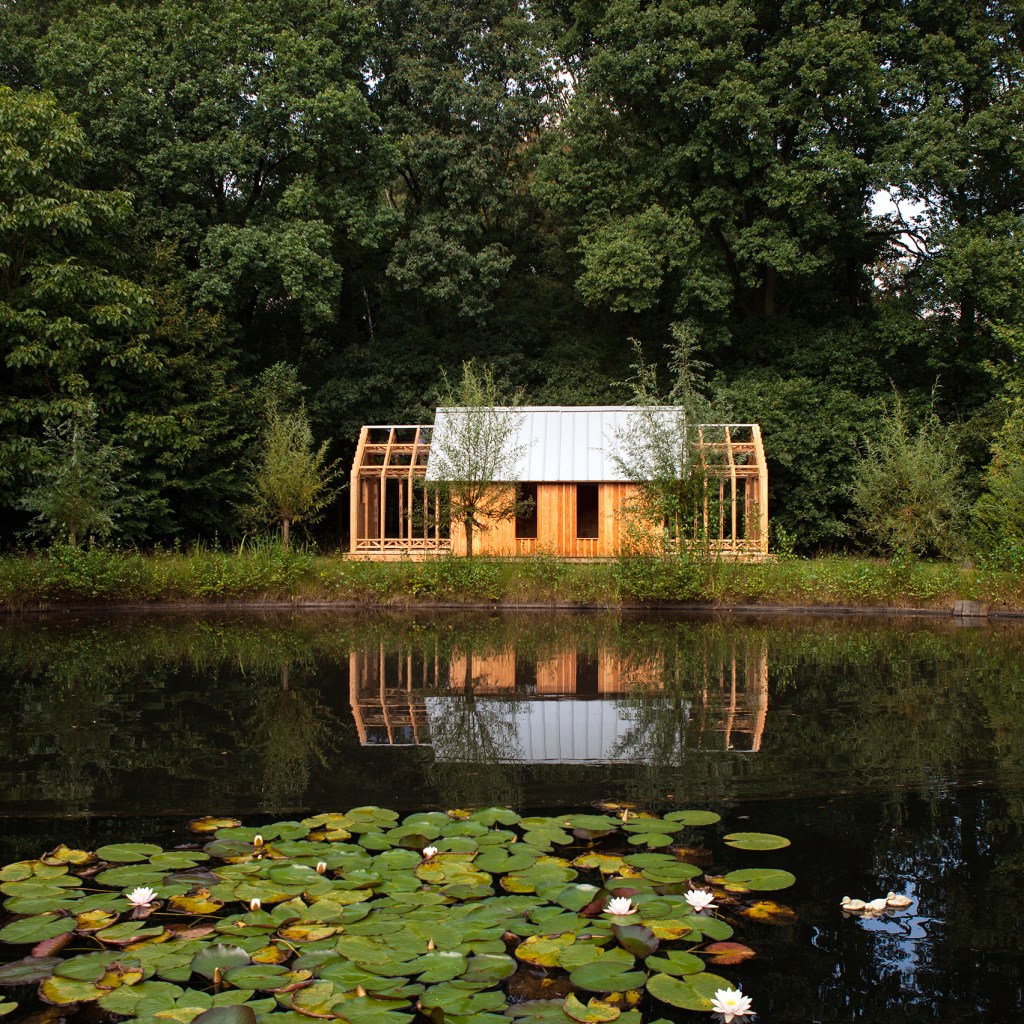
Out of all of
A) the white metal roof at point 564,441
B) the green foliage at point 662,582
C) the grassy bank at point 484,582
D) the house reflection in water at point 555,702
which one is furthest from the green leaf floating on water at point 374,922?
the white metal roof at point 564,441

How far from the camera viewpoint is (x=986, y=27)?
2311cm

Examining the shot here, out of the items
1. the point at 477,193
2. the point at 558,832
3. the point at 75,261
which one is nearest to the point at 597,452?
the point at 477,193

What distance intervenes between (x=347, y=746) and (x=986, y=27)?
76.5 ft

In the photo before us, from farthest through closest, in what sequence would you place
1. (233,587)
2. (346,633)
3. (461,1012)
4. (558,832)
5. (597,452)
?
(597,452) → (233,587) → (346,633) → (558,832) → (461,1012)

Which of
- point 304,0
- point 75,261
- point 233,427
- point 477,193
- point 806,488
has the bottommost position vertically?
point 806,488

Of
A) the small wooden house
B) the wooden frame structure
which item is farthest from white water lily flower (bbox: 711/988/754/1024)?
the wooden frame structure

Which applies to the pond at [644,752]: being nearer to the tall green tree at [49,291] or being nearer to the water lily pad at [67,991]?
the water lily pad at [67,991]

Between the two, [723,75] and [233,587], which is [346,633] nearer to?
[233,587]

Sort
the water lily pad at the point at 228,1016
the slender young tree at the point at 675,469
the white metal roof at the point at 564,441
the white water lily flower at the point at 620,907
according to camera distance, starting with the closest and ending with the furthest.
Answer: the water lily pad at the point at 228,1016, the white water lily flower at the point at 620,907, the slender young tree at the point at 675,469, the white metal roof at the point at 564,441

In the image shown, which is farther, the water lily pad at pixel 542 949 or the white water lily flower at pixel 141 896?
the white water lily flower at pixel 141 896

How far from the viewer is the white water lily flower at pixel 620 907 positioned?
4168mm

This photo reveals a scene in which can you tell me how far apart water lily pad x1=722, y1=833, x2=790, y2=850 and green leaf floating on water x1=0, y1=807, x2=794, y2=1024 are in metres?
0.01

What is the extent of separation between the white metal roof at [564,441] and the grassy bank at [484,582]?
4.15m

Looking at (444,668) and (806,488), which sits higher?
(806,488)
